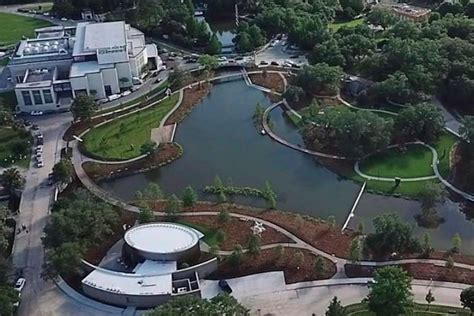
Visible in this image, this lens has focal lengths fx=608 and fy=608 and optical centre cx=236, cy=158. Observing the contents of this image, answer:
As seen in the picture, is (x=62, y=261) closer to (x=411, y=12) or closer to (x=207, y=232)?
(x=207, y=232)

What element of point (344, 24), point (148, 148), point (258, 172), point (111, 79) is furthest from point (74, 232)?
point (344, 24)

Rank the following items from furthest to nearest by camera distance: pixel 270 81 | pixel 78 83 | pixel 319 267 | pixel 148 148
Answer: pixel 270 81
pixel 78 83
pixel 148 148
pixel 319 267

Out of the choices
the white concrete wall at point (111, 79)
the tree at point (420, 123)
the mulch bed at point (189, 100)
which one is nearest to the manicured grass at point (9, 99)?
the white concrete wall at point (111, 79)

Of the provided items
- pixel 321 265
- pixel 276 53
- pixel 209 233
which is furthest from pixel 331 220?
pixel 276 53

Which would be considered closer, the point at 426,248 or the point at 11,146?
the point at 426,248

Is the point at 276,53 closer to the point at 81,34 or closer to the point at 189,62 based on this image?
the point at 189,62

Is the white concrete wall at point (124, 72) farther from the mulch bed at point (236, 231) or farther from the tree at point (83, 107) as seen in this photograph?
the mulch bed at point (236, 231)

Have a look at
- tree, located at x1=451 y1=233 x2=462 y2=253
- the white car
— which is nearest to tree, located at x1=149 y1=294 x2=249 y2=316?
the white car
